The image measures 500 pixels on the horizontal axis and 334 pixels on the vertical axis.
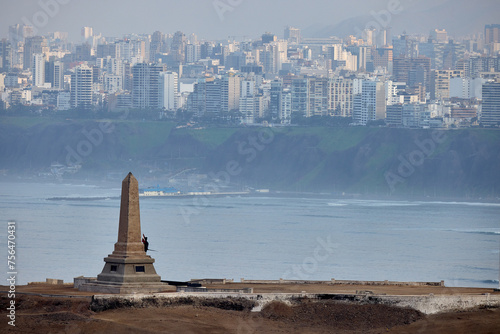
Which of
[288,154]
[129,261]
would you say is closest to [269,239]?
[129,261]

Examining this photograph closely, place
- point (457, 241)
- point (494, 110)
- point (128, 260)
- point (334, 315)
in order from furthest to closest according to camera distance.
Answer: point (494, 110) → point (457, 241) → point (128, 260) → point (334, 315)

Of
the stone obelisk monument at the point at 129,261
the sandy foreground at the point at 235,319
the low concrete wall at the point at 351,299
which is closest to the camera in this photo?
the sandy foreground at the point at 235,319

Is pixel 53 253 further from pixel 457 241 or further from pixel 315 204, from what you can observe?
pixel 315 204

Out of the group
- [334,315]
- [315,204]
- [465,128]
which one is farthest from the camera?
[465,128]

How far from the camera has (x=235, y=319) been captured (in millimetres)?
24453

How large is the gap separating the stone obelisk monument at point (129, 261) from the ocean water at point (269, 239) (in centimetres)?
1683

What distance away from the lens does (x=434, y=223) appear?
96250mm

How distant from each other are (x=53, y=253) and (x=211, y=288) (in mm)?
33032

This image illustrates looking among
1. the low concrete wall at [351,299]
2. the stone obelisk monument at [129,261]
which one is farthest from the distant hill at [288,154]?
the low concrete wall at [351,299]

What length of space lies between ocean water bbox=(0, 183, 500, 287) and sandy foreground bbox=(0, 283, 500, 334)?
19.2 meters

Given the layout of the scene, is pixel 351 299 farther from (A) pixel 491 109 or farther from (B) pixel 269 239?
(A) pixel 491 109

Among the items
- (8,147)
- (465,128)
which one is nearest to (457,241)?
(465,128)

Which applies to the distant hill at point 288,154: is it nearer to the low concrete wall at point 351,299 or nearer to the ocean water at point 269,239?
the ocean water at point 269,239

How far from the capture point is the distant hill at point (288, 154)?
158 metres
